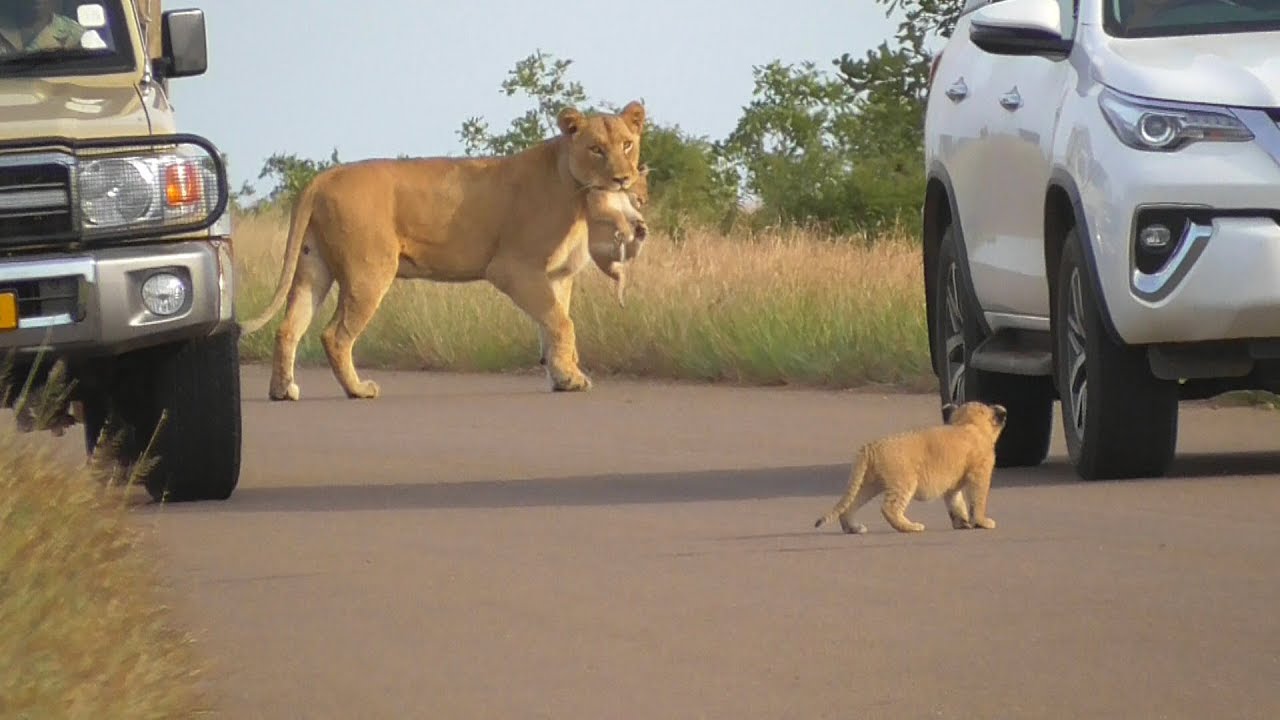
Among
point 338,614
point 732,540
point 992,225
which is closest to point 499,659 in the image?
point 338,614

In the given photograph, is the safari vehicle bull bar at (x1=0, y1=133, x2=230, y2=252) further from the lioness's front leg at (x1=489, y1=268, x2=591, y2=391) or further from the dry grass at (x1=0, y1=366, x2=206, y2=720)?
the lioness's front leg at (x1=489, y1=268, x2=591, y2=391)

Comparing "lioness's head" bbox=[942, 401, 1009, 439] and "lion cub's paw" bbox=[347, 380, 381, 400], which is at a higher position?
"lioness's head" bbox=[942, 401, 1009, 439]

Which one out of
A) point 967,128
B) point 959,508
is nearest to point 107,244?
point 959,508

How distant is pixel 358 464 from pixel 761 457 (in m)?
1.54

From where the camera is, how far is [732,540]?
8.12 meters

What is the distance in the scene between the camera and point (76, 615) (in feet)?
18.0

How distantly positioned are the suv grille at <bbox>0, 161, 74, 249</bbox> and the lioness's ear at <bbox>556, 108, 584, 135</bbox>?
8039 millimetres

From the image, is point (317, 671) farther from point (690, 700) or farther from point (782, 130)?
point (782, 130)

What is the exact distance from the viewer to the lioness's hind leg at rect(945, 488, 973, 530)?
8336 mm

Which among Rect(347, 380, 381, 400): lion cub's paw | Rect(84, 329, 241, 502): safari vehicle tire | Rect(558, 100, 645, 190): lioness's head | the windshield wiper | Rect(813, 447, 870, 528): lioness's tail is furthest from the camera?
Rect(558, 100, 645, 190): lioness's head

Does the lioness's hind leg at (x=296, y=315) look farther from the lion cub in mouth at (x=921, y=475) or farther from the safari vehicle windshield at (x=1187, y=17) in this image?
the lion cub in mouth at (x=921, y=475)

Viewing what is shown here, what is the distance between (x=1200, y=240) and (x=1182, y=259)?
0.07 m

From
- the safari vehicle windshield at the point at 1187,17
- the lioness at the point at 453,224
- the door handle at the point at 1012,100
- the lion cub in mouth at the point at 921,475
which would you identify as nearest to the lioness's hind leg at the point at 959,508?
the lion cub in mouth at the point at 921,475

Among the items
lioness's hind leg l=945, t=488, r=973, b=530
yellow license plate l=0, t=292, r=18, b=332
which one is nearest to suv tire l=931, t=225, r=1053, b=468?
lioness's hind leg l=945, t=488, r=973, b=530
